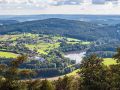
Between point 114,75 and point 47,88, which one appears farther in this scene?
point 47,88

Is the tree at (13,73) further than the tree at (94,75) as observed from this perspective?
No

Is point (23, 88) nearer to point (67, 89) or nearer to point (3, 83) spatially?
point (3, 83)

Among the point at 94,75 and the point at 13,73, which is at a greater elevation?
the point at 13,73

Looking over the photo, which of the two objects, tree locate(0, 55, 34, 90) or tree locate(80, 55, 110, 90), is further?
tree locate(80, 55, 110, 90)

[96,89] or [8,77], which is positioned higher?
[8,77]

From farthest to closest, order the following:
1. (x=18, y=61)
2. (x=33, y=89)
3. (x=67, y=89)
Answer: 1. (x=67, y=89)
2. (x=33, y=89)
3. (x=18, y=61)

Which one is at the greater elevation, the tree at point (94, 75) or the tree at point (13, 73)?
the tree at point (13, 73)

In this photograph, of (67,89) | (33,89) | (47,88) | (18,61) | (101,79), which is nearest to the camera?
(18,61)

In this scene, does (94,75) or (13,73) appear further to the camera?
(94,75)

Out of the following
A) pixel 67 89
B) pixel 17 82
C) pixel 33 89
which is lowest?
pixel 67 89

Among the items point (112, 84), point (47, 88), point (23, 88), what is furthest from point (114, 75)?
point (23, 88)

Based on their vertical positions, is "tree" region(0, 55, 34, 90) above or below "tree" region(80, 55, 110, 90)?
above
